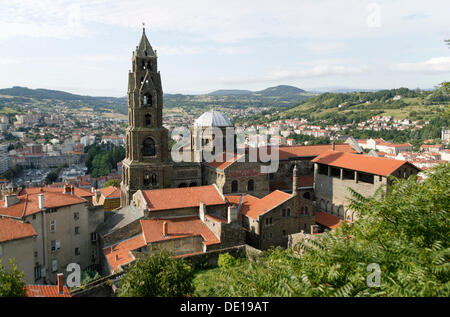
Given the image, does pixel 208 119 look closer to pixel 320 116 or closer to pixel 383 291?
pixel 383 291

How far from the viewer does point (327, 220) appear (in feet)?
116

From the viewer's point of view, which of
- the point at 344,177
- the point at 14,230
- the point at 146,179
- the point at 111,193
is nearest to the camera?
the point at 14,230

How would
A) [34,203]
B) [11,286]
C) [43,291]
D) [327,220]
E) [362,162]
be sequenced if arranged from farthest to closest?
[362,162] → [327,220] → [34,203] → [43,291] → [11,286]

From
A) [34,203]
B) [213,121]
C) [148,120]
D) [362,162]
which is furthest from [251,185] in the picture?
[34,203]

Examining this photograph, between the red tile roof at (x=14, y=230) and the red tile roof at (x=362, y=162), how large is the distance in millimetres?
27981

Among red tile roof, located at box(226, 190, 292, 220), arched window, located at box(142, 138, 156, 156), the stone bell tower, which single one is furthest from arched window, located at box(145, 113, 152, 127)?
red tile roof, located at box(226, 190, 292, 220)

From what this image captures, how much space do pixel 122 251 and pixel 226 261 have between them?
7.65 m

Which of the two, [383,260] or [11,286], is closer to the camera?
[383,260]

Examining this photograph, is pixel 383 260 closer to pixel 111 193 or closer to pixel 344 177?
pixel 344 177

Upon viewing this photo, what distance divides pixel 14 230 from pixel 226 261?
559 inches

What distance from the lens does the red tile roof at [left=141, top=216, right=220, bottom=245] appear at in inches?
1081

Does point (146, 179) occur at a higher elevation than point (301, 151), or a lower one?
lower

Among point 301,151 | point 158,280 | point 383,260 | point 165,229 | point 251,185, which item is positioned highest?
point 301,151

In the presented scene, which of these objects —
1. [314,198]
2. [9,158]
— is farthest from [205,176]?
[9,158]
